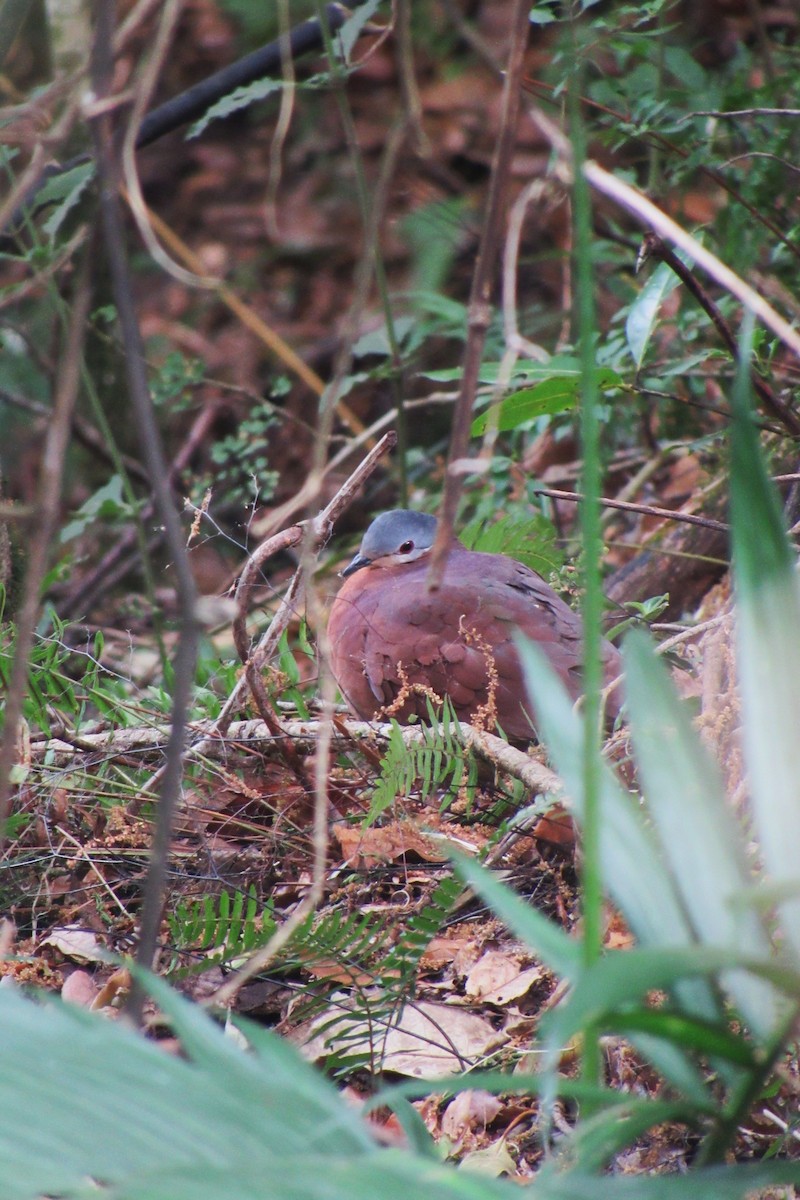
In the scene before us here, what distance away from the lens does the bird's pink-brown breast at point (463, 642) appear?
290 cm

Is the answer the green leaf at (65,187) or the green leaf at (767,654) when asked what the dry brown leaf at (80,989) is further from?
the green leaf at (65,187)

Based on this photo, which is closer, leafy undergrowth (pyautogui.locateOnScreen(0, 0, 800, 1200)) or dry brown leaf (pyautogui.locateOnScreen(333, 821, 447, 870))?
leafy undergrowth (pyautogui.locateOnScreen(0, 0, 800, 1200))

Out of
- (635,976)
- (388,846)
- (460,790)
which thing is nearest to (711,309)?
(460,790)

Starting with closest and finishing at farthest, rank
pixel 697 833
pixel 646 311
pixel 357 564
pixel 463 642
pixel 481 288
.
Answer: pixel 697 833, pixel 481 288, pixel 646 311, pixel 463 642, pixel 357 564

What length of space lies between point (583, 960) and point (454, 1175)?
0.19 m

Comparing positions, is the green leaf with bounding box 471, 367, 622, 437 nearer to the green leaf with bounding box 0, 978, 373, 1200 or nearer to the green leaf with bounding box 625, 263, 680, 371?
the green leaf with bounding box 625, 263, 680, 371

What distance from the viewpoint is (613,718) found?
2859mm

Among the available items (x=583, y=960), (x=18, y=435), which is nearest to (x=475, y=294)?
(x=583, y=960)

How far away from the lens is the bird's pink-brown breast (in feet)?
9.52

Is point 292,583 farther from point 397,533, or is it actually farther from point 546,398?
point 397,533

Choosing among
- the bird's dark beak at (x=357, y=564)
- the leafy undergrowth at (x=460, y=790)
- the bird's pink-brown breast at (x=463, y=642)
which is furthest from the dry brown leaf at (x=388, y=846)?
the bird's dark beak at (x=357, y=564)

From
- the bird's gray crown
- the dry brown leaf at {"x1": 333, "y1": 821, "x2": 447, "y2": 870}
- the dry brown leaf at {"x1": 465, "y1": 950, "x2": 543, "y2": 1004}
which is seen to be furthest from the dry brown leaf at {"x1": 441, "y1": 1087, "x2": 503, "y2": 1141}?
the bird's gray crown

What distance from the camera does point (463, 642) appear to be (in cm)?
297

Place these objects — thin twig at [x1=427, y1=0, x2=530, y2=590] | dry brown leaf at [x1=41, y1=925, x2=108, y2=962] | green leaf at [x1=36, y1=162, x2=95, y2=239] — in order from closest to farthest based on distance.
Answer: thin twig at [x1=427, y1=0, x2=530, y2=590] < dry brown leaf at [x1=41, y1=925, x2=108, y2=962] < green leaf at [x1=36, y1=162, x2=95, y2=239]
